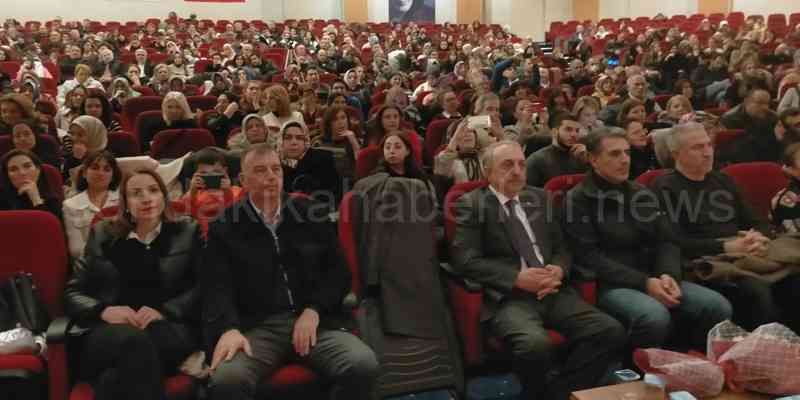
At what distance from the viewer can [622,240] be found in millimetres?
2814

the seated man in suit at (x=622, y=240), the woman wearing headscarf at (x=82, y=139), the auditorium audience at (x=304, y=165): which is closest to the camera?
the seated man in suit at (x=622, y=240)

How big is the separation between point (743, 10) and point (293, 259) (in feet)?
49.0

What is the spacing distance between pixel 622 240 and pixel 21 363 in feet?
7.12

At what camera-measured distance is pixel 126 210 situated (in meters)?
2.43

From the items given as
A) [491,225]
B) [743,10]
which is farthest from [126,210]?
[743,10]

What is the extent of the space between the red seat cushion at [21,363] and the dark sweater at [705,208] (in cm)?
240

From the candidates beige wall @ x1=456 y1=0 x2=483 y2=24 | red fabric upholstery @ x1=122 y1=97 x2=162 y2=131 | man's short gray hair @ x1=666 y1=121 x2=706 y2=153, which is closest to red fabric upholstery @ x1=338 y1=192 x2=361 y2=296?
man's short gray hair @ x1=666 y1=121 x2=706 y2=153

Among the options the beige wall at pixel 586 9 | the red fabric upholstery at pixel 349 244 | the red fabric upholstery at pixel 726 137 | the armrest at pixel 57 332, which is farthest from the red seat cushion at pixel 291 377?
the beige wall at pixel 586 9

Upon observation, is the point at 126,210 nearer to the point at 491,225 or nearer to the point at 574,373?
the point at 491,225

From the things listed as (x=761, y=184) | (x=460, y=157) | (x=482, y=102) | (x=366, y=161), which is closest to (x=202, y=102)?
(x=482, y=102)

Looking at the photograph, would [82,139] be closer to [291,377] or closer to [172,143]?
[172,143]

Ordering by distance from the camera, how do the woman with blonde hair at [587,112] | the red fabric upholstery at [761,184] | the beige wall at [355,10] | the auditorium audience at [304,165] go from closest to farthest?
the red fabric upholstery at [761,184], the auditorium audience at [304,165], the woman with blonde hair at [587,112], the beige wall at [355,10]

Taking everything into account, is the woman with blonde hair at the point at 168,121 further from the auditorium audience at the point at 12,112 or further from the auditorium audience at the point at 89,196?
the auditorium audience at the point at 89,196

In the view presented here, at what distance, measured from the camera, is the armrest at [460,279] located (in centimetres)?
258
